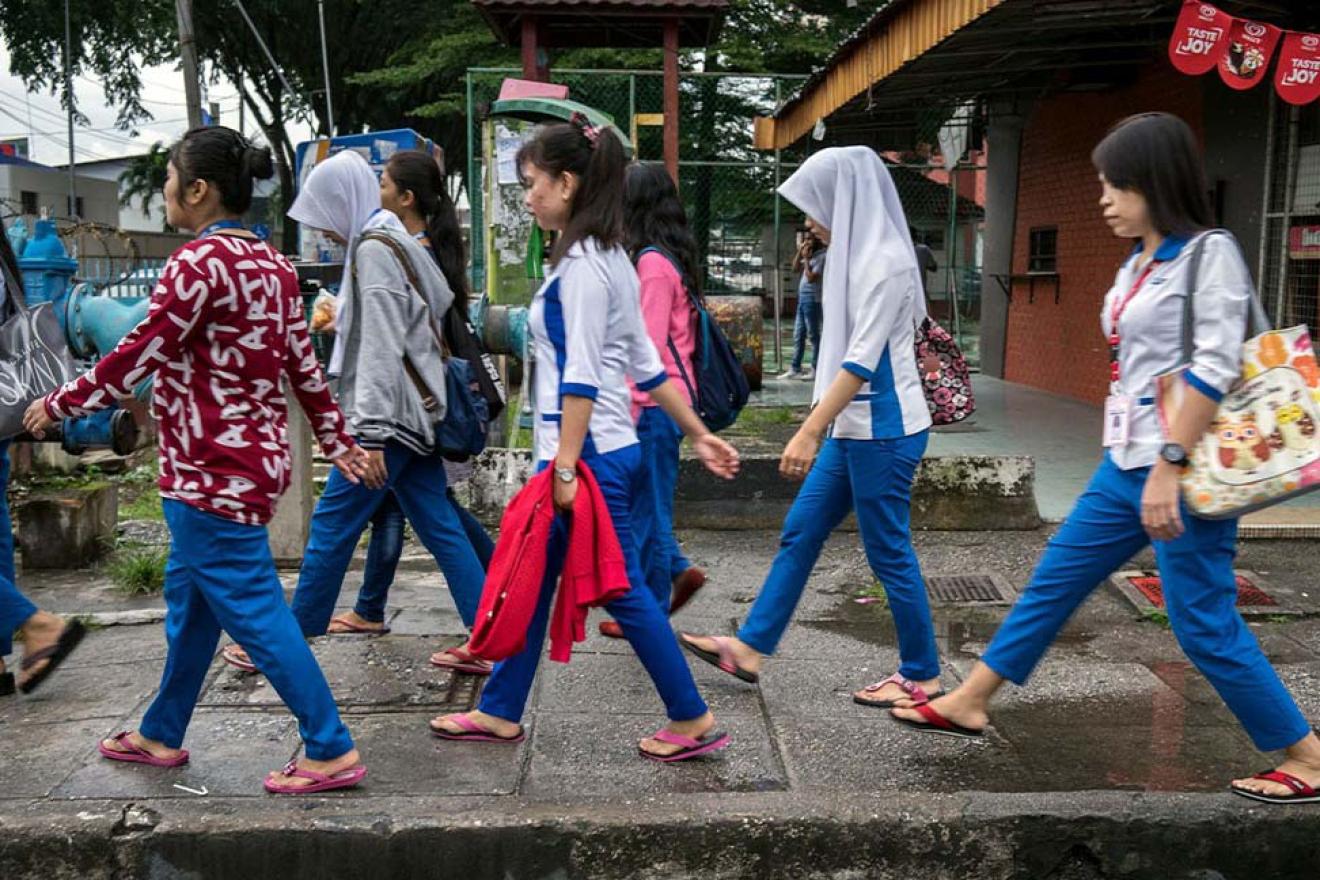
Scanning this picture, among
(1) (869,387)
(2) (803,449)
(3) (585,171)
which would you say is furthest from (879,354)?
(3) (585,171)

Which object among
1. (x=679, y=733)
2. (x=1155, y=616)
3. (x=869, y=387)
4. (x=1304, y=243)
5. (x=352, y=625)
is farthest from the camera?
(x=1304, y=243)

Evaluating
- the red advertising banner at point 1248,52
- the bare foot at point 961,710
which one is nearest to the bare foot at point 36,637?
the bare foot at point 961,710

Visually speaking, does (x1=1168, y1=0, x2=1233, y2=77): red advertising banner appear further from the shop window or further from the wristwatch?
the shop window

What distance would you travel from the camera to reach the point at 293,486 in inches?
251

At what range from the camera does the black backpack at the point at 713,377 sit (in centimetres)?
517

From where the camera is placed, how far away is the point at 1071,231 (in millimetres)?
12023

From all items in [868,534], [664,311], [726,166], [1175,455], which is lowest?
[868,534]

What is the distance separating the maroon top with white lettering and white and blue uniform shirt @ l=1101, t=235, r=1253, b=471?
2.26 metres

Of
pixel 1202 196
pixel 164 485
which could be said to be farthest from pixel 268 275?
pixel 1202 196

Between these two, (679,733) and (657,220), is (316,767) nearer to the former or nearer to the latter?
(679,733)

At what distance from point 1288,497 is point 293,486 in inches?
170

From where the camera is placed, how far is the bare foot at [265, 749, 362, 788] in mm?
3770

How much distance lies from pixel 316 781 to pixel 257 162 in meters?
1.70

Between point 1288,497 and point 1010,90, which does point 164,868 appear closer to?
point 1288,497
